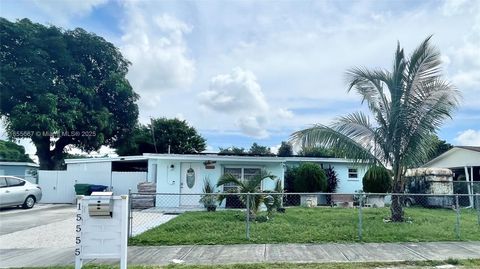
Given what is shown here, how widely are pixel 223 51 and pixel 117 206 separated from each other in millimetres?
8648

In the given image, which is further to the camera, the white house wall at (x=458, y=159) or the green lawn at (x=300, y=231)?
the white house wall at (x=458, y=159)

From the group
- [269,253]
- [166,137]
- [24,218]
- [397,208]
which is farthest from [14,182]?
[166,137]

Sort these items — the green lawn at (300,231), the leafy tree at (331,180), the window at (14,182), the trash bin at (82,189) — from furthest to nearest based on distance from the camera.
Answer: the leafy tree at (331,180)
the trash bin at (82,189)
the window at (14,182)
the green lawn at (300,231)

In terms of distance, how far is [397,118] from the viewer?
1195cm

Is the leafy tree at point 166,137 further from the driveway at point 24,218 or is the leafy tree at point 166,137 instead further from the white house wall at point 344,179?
the driveway at point 24,218

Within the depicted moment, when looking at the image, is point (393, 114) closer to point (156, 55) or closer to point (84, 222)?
point (156, 55)

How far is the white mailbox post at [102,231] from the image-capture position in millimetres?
6035

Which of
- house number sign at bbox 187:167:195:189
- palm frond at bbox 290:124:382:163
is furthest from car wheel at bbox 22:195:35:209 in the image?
palm frond at bbox 290:124:382:163

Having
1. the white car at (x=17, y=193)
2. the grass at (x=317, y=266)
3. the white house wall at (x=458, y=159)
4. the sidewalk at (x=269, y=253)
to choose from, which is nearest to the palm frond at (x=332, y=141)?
the sidewalk at (x=269, y=253)

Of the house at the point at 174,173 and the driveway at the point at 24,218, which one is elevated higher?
the house at the point at 174,173

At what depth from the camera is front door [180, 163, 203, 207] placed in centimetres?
1823

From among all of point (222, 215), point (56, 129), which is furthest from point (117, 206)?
point (56, 129)

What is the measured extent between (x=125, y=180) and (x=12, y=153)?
80.5 feet

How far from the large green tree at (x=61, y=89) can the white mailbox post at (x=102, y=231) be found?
830 inches
